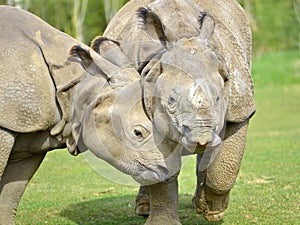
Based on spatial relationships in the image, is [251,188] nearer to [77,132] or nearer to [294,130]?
[77,132]

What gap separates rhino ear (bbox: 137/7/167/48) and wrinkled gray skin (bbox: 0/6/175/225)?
0.31 meters

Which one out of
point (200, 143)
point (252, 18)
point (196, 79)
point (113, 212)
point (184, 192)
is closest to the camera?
point (200, 143)

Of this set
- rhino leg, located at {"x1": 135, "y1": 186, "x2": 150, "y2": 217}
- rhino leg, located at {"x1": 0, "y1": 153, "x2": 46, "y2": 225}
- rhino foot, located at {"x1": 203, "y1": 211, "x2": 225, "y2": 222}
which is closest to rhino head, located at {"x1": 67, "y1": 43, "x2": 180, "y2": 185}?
rhino leg, located at {"x1": 0, "y1": 153, "x2": 46, "y2": 225}

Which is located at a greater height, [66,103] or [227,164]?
[66,103]

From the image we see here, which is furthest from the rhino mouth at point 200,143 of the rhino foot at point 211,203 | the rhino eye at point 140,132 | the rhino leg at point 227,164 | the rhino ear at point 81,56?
the rhino foot at point 211,203

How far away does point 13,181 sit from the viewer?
6.72m

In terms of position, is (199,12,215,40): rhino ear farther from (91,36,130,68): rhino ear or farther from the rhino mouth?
the rhino mouth

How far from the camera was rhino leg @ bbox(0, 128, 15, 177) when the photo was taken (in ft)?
→ 19.3

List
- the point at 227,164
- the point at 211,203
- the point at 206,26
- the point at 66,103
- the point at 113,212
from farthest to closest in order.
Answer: the point at 113,212, the point at 211,203, the point at 227,164, the point at 66,103, the point at 206,26

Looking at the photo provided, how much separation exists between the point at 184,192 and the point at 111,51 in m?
4.64

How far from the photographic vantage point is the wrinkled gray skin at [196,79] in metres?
5.14

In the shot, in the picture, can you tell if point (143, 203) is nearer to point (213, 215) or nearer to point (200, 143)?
point (213, 215)

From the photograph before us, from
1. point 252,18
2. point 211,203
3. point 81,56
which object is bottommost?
point 252,18

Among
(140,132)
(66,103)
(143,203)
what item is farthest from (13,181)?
(143,203)
